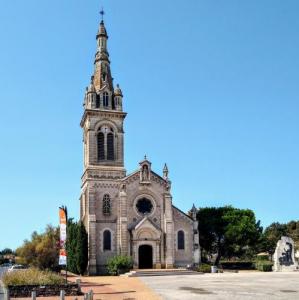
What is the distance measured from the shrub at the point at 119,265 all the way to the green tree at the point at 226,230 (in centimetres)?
1502

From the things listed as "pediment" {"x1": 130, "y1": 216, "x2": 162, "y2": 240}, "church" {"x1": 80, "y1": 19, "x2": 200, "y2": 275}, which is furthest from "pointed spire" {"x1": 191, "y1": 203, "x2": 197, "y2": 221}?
"pediment" {"x1": 130, "y1": 216, "x2": 162, "y2": 240}

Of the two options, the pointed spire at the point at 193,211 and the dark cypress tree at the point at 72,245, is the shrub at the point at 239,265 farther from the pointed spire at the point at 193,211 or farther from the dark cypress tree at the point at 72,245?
the dark cypress tree at the point at 72,245

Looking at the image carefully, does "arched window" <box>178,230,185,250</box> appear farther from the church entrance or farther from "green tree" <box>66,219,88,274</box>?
"green tree" <box>66,219,88,274</box>

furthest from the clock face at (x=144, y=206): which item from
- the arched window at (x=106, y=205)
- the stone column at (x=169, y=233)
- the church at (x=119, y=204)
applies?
the arched window at (x=106, y=205)

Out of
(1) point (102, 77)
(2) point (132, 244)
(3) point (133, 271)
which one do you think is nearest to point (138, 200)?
(2) point (132, 244)

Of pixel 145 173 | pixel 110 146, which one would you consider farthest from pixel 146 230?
pixel 110 146

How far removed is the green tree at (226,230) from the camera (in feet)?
208

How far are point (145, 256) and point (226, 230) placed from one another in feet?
41.7

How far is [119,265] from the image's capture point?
172 feet

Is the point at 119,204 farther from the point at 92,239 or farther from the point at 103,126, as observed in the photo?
the point at 103,126

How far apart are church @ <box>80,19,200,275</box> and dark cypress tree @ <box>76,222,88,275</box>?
0.47 metres

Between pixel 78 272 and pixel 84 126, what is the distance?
18153 millimetres

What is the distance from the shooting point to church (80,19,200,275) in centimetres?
5544

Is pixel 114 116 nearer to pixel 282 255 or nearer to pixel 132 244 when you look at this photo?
pixel 132 244
